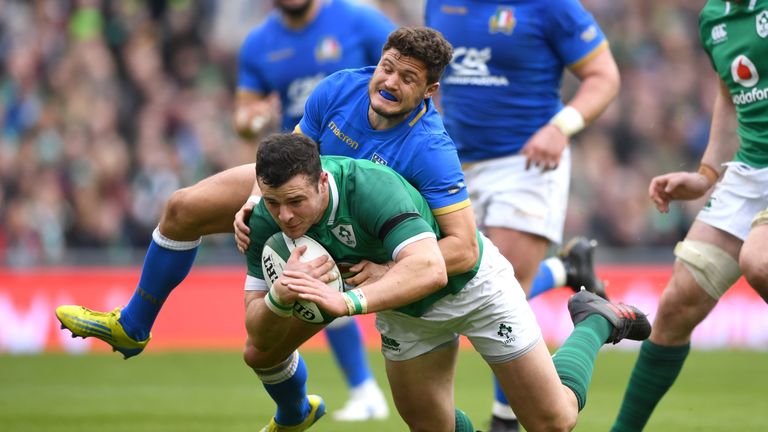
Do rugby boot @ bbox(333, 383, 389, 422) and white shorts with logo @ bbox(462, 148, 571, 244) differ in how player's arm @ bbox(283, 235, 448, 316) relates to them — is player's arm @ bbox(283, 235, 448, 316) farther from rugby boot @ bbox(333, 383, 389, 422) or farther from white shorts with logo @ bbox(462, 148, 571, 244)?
rugby boot @ bbox(333, 383, 389, 422)

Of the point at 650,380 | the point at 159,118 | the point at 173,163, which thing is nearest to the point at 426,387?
the point at 650,380

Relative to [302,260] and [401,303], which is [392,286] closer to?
[401,303]

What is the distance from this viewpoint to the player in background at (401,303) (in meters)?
5.10

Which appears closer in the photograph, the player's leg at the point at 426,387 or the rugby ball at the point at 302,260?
the rugby ball at the point at 302,260

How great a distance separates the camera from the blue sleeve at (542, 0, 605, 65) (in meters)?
7.29

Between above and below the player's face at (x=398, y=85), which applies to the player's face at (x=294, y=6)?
below

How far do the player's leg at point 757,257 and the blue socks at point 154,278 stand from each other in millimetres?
2902

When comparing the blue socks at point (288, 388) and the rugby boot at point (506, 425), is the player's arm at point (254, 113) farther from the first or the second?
the rugby boot at point (506, 425)

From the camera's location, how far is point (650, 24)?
18.1 metres

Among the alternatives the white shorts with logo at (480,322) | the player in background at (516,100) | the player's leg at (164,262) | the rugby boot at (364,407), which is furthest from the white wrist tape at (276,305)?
the rugby boot at (364,407)

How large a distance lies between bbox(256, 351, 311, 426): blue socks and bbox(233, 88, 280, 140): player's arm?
207 centimetres

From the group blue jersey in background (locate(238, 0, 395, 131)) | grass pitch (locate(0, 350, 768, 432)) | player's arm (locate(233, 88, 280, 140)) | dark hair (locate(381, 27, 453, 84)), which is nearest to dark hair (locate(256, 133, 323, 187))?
dark hair (locate(381, 27, 453, 84))

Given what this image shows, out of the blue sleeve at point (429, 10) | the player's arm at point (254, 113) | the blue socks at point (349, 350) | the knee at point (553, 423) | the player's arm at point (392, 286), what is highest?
the blue sleeve at point (429, 10)

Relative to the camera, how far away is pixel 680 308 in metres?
6.46
